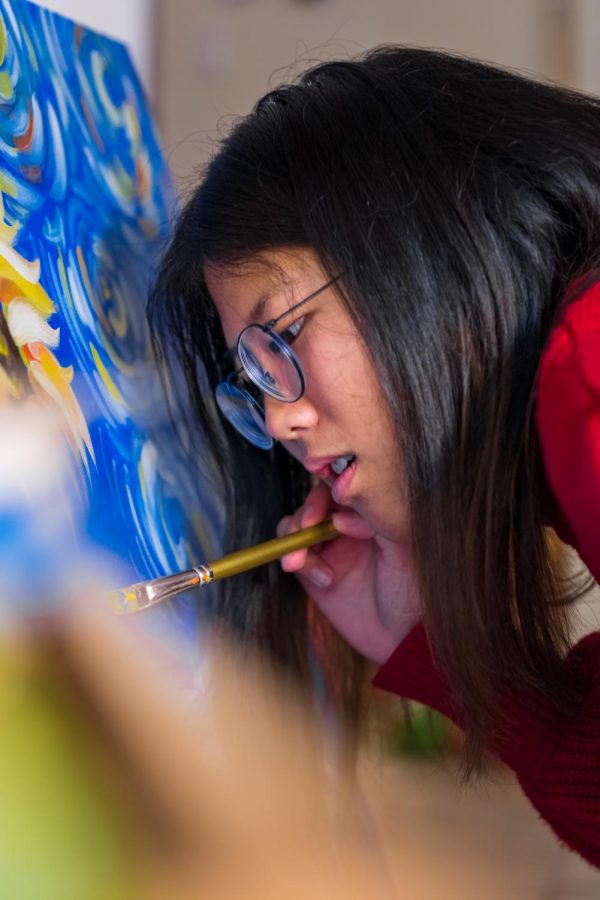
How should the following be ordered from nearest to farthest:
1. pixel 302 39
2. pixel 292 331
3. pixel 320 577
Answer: pixel 292 331
pixel 320 577
pixel 302 39

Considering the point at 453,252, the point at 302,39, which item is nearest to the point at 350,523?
the point at 453,252

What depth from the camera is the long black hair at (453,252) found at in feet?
2.75

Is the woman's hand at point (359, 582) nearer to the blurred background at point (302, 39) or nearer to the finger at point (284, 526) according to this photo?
the finger at point (284, 526)

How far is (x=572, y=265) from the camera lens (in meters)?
0.87

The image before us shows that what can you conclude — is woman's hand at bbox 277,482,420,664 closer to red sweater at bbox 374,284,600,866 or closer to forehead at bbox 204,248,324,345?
red sweater at bbox 374,284,600,866

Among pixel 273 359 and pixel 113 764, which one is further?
pixel 273 359

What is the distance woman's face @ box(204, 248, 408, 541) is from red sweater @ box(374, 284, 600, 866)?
0.46 feet

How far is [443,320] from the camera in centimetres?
84

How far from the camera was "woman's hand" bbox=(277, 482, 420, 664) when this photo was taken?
1054mm

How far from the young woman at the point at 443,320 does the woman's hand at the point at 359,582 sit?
0.10 meters

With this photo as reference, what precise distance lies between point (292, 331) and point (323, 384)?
0.16 ft

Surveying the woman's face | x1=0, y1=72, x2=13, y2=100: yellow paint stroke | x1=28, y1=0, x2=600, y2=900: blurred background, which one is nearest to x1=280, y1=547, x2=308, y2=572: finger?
the woman's face

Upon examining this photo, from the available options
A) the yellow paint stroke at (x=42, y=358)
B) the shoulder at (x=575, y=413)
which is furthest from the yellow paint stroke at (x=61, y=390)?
the shoulder at (x=575, y=413)

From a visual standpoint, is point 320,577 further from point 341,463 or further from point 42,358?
point 42,358
